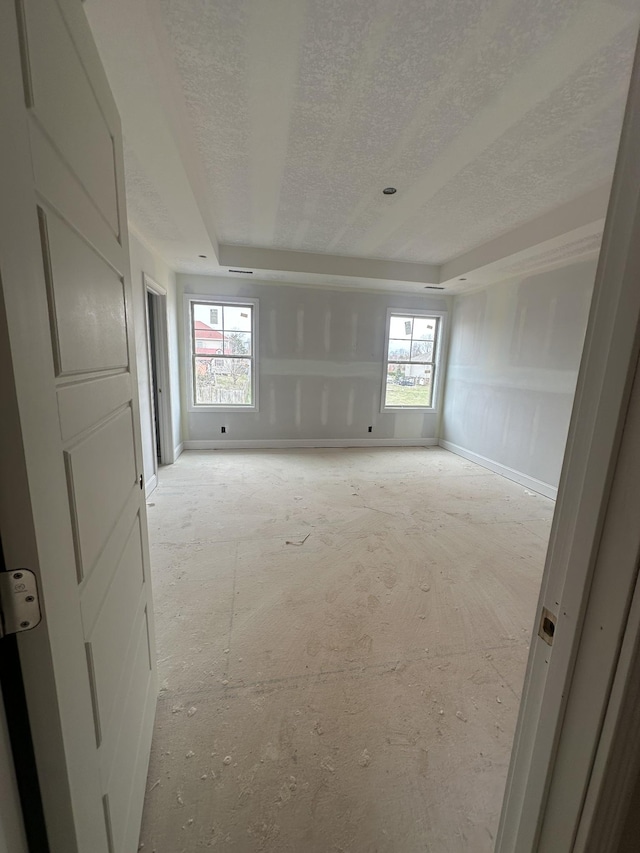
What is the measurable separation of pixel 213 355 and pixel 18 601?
494 centimetres

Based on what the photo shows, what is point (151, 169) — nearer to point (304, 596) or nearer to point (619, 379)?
point (619, 379)

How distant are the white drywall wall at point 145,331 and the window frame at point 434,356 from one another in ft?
10.4

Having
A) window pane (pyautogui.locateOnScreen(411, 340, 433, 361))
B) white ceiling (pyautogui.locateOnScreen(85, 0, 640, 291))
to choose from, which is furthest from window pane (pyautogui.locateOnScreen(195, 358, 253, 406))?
window pane (pyautogui.locateOnScreen(411, 340, 433, 361))

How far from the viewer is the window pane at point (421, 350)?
5719 millimetres

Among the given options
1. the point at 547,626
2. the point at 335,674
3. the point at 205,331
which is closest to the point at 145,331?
the point at 205,331

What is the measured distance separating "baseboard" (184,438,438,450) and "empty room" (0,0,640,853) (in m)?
1.06

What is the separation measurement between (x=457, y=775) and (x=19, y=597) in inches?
61.9

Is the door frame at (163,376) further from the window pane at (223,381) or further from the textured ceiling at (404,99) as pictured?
the textured ceiling at (404,99)

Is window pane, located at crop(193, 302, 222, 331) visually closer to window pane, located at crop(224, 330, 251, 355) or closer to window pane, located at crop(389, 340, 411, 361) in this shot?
window pane, located at crop(224, 330, 251, 355)

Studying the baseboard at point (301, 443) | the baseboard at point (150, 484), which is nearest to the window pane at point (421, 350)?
the baseboard at point (301, 443)

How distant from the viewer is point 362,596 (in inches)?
84.0

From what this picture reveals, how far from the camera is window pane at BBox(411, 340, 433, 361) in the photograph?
5719 mm

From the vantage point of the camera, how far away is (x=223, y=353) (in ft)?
16.8

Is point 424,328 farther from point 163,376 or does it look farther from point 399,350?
point 163,376
